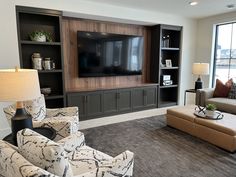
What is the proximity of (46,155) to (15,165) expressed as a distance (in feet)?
0.66

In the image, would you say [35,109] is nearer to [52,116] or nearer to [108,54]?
[52,116]

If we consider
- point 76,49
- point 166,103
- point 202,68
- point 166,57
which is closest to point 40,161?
point 76,49

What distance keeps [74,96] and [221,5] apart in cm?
373

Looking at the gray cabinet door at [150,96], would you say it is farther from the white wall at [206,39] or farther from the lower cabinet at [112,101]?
the white wall at [206,39]

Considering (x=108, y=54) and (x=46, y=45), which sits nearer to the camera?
(x=46, y=45)

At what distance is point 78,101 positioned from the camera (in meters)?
3.95

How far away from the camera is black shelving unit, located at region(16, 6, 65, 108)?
3.40 metres

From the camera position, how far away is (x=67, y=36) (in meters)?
4.09

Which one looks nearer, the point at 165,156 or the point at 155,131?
the point at 165,156

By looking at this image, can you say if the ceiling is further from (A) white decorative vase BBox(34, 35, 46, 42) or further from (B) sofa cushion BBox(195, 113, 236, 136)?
(B) sofa cushion BBox(195, 113, 236, 136)

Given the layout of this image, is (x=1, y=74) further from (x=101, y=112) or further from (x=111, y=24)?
(x=111, y=24)

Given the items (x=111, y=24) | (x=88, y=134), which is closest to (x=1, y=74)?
(x=88, y=134)

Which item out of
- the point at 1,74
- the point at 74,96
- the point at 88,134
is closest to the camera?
the point at 1,74

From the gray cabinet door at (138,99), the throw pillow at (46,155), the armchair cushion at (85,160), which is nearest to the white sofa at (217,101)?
the gray cabinet door at (138,99)
